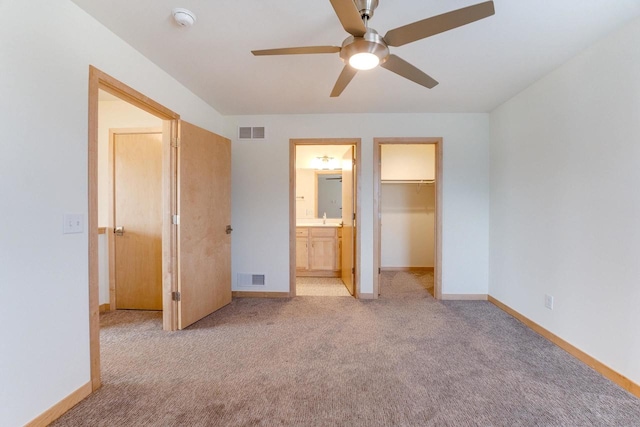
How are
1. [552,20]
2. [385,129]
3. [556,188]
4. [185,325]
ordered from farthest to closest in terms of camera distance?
[385,129], [185,325], [556,188], [552,20]

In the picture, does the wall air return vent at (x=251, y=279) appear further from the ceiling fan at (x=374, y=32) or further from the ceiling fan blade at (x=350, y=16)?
the ceiling fan blade at (x=350, y=16)

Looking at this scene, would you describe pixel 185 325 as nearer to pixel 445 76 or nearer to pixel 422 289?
pixel 422 289

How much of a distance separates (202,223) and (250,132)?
4.71 feet

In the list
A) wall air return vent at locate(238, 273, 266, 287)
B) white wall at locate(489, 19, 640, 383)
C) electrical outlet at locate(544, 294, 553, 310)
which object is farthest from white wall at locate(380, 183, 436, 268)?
electrical outlet at locate(544, 294, 553, 310)

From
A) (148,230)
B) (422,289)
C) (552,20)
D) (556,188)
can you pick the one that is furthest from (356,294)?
(552,20)

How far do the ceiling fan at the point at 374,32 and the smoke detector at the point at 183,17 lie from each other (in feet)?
1.89

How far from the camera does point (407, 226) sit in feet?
17.4

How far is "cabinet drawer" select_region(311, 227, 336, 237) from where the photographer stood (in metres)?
A: 4.70

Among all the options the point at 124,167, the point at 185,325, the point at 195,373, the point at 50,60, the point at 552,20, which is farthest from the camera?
the point at 124,167

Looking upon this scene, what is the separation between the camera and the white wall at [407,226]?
17.3 ft

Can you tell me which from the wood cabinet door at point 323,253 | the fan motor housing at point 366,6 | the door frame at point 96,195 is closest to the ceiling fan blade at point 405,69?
the fan motor housing at point 366,6

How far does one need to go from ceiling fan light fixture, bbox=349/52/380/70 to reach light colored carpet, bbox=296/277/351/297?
288cm

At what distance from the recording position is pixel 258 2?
1.65m

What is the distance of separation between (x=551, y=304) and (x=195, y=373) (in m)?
2.99
